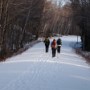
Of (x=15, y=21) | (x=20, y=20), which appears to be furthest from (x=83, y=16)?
(x=15, y=21)

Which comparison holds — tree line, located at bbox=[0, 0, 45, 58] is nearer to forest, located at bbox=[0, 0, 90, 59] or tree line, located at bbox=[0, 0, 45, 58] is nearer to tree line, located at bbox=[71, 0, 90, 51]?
forest, located at bbox=[0, 0, 90, 59]

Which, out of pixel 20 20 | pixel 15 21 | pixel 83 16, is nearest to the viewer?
pixel 15 21

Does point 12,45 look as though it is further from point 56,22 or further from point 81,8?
point 56,22

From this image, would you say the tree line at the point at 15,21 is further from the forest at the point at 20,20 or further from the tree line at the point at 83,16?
the tree line at the point at 83,16

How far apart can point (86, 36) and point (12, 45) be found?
1258 centimetres

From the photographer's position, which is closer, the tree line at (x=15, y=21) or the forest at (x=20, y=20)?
the tree line at (x=15, y=21)

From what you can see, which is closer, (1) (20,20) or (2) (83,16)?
(2) (83,16)

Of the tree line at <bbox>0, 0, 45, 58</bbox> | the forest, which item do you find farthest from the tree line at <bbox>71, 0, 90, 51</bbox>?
the tree line at <bbox>0, 0, 45, 58</bbox>

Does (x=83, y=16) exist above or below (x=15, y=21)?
above

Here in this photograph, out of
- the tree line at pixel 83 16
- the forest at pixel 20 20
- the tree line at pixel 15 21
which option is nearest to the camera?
the tree line at pixel 15 21

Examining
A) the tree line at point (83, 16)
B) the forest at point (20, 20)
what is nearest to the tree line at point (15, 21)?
the forest at point (20, 20)

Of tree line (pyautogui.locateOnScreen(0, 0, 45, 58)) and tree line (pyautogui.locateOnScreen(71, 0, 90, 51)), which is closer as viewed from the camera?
tree line (pyautogui.locateOnScreen(0, 0, 45, 58))

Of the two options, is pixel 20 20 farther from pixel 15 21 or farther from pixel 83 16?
pixel 83 16

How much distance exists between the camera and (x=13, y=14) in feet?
163
